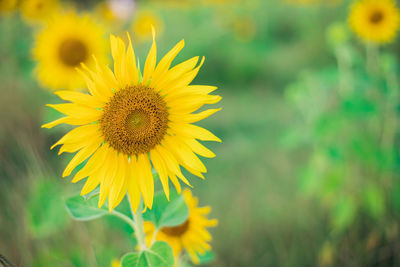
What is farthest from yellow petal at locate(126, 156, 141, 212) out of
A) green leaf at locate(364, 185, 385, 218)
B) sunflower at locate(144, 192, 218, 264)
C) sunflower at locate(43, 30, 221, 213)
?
green leaf at locate(364, 185, 385, 218)

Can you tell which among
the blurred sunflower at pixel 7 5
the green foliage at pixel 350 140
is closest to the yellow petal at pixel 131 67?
the green foliage at pixel 350 140

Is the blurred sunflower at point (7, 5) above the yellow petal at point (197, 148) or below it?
above

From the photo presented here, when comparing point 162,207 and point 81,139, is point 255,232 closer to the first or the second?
point 162,207

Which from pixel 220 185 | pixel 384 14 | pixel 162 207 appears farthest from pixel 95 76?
pixel 384 14

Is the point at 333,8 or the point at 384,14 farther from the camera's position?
the point at 333,8

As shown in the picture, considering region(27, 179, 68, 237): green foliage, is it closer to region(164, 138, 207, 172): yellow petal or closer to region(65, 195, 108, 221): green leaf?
region(65, 195, 108, 221): green leaf

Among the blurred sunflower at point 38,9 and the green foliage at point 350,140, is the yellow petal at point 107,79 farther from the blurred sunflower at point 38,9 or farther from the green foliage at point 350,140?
the blurred sunflower at point 38,9

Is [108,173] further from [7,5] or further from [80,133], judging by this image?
[7,5]
